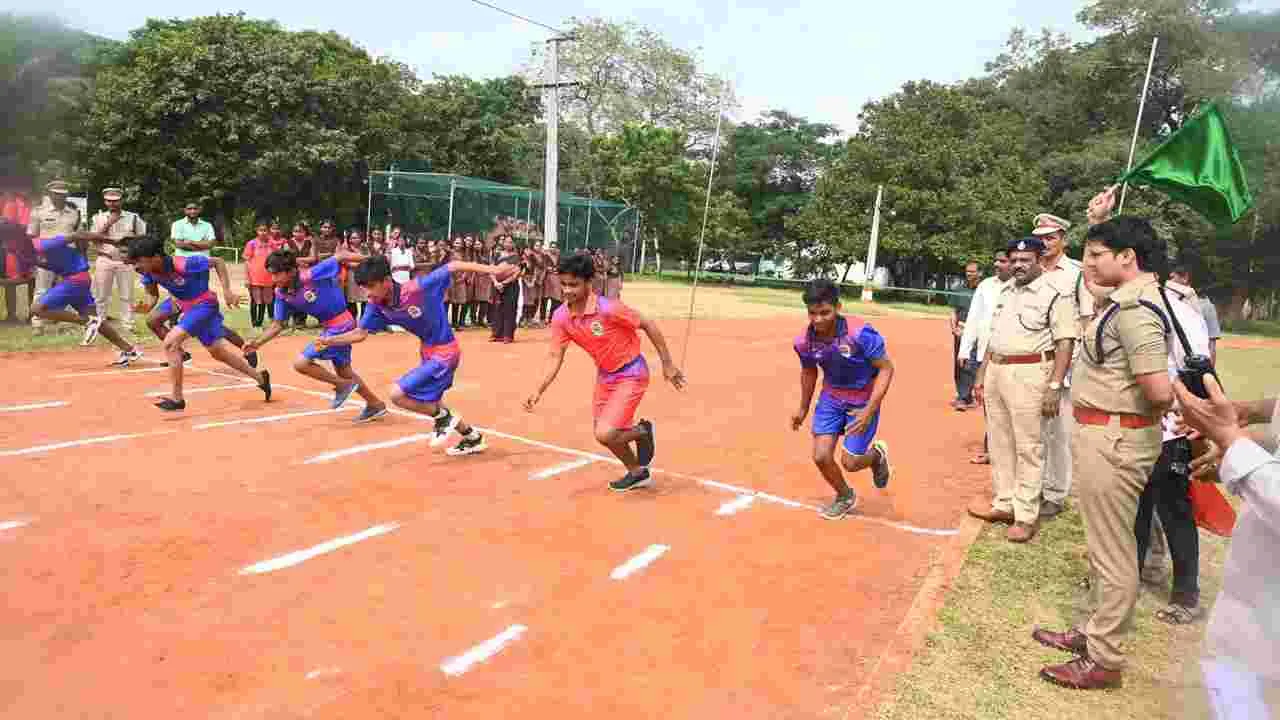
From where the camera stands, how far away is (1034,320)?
6047 mm

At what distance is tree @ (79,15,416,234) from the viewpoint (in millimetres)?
32969

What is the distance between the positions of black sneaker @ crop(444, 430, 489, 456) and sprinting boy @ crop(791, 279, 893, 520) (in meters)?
2.95

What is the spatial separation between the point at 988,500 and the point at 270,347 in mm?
10790

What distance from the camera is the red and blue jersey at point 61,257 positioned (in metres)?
10.4

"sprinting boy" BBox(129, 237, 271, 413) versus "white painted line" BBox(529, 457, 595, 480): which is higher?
"sprinting boy" BBox(129, 237, 271, 413)

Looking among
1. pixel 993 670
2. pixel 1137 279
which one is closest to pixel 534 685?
pixel 993 670

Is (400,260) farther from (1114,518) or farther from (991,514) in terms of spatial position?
(1114,518)

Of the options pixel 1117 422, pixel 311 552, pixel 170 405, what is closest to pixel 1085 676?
pixel 1117 422

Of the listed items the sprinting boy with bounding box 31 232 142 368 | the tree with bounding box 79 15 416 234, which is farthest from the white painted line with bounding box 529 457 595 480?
the tree with bounding box 79 15 416 234

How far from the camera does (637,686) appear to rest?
376 centimetres

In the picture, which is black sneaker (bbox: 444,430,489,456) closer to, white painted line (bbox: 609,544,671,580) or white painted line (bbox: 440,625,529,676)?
white painted line (bbox: 609,544,671,580)

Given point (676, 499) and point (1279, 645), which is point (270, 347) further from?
point (1279, 645)

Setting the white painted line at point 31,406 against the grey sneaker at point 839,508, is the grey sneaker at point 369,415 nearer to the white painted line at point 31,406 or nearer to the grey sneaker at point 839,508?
the white painted line at point 31,406

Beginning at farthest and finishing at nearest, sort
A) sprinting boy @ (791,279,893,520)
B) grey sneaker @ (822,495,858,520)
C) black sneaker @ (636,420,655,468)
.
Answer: black sneaker @ (636,420,655,468), grey sneaker @ (822,495,858,520), sprinting boy @ (791,279,893,520)
